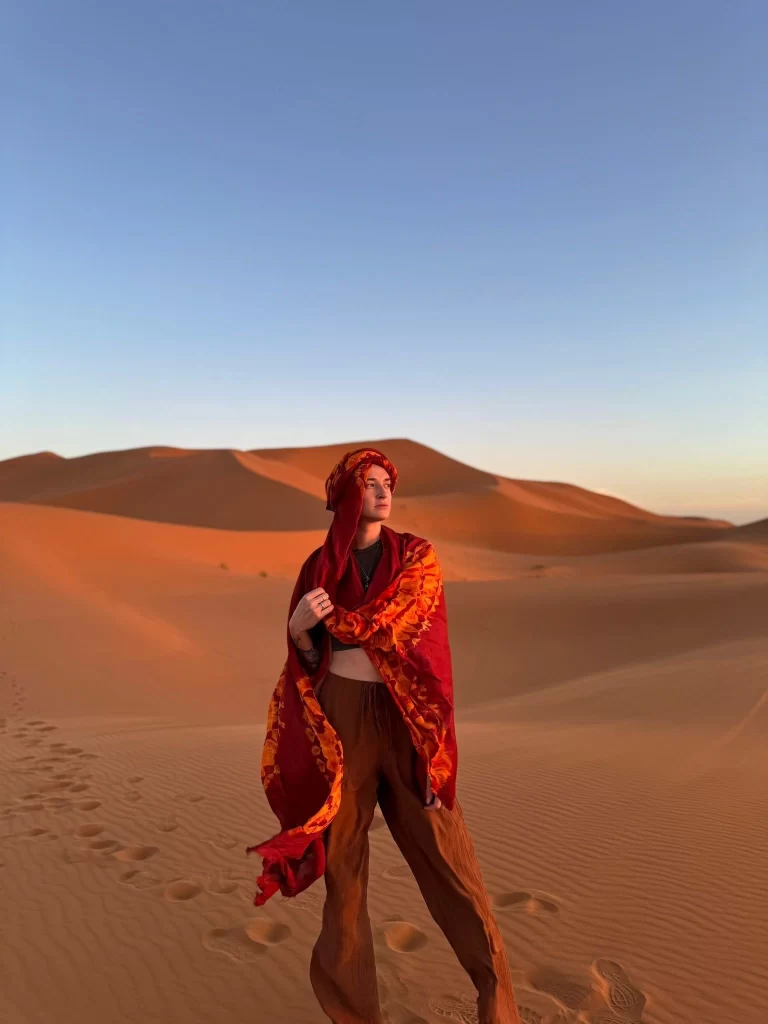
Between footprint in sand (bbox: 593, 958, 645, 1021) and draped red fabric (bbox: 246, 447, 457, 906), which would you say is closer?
draped red fabric (bbox: 246, 447, 457, 906)

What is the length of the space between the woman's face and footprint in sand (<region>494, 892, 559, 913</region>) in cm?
282

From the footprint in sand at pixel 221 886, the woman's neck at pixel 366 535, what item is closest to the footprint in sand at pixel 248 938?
the footprint in sand at pixel 221 886

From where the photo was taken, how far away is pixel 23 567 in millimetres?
17719

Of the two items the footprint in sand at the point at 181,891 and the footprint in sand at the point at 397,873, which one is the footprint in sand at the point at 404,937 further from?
the footprint in sand at the point at 181,891

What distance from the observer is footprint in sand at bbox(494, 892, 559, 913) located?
446cm

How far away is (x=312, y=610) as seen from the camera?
114 inches

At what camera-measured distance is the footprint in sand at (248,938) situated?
4.10 meters

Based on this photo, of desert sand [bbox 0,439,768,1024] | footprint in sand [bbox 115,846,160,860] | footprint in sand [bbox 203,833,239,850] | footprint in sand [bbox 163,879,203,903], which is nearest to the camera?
desert sand [bbox 0,439,768,1024]

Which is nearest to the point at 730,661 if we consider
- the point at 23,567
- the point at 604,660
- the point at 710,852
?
the point at 604,660

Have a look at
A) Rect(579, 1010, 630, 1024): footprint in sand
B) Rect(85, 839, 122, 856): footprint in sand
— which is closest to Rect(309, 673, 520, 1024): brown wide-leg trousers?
Rect(579, 1010, 630, 1024): footprint in sand

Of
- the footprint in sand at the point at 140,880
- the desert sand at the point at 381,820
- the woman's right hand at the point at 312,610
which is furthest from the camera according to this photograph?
the footprint in sand at the point at 140,880

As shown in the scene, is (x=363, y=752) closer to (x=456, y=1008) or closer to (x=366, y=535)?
(x=366, y=535)

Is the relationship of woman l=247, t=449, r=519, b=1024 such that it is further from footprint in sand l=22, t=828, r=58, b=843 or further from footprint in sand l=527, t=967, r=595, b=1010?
footprint in sand l=22, t=828, r=58, b=843

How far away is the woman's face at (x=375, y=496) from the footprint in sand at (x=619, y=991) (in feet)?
8.45
